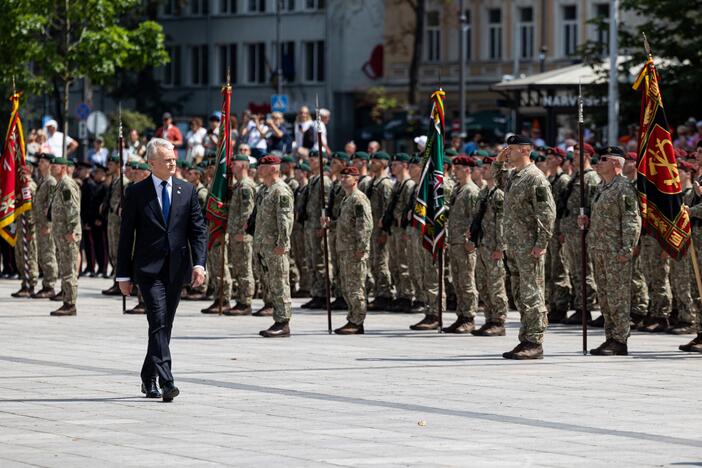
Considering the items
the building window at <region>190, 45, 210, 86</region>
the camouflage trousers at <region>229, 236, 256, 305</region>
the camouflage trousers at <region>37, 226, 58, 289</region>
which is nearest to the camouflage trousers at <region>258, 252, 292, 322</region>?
the camouflage trousers at <region>229, 236, 256, 305</region>

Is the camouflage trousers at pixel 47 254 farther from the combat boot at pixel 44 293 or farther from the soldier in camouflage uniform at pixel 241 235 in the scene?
the soldier in camouflage uniform at pixel 241 235

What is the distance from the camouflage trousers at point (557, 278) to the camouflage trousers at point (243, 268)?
161 inches

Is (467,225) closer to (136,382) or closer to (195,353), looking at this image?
(195,353)

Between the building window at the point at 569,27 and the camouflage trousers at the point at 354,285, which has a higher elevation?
the building window at the point at 569,27

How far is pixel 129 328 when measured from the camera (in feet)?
70.9

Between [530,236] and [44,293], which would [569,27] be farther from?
[530,236]

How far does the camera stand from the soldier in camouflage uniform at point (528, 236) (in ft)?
57.6

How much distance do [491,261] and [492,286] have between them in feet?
0.96

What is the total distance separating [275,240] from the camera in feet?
67.9

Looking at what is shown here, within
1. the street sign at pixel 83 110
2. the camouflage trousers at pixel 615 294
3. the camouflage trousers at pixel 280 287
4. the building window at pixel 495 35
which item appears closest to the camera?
the camouflage trousers at pixel 615 294

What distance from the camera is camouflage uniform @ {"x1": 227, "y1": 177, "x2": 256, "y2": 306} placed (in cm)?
2412

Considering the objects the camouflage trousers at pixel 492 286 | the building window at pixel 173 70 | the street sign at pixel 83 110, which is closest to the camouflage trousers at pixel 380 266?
the camouflage trousers at pixel 492 286

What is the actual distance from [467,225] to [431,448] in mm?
9891

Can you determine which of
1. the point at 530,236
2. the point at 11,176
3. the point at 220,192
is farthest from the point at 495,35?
the point at 530,236
